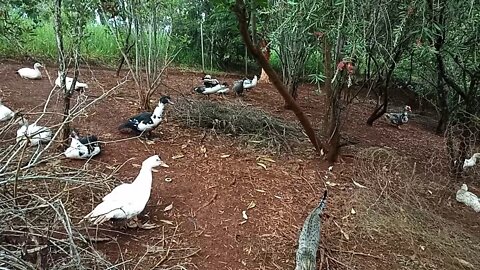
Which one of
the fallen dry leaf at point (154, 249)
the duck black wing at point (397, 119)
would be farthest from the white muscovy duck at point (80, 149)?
the duck black wing at point (397, 119)

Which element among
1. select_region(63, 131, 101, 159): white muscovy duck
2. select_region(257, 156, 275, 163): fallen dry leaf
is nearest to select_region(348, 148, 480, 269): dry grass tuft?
select_region(257, 156, 275, 163): fallen dry leaf

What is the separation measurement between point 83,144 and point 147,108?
1994 millimetres

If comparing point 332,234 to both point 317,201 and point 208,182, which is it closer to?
point 317,201

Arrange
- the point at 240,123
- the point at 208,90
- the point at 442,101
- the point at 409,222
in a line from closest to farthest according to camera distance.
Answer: the point at 409,222 < the point at 240,123 < the point at 442,101 < the point at 208,90

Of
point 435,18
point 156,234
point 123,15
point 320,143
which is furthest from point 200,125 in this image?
point 435,18

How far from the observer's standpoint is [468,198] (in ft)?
15.3

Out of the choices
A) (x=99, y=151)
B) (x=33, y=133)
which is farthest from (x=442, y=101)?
(x=33, y=133)

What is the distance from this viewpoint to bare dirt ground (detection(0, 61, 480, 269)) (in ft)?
11.1

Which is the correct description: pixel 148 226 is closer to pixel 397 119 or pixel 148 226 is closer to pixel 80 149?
pixel 80 149

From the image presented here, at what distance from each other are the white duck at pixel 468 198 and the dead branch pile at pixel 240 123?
1833 millimetres

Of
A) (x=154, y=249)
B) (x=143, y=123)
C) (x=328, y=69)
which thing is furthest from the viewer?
(x=143, y=123)

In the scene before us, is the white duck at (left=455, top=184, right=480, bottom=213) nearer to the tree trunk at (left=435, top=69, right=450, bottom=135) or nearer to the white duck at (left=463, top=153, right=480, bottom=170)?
the white duck at (left=463, top=153, right=480, bottom=170)

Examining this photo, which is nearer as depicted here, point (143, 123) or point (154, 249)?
point (154, 249)

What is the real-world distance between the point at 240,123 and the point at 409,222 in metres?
2.46
